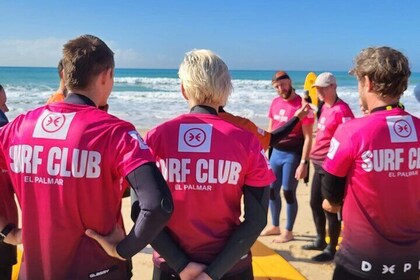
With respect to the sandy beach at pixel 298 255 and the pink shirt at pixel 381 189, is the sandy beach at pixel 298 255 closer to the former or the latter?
the sandy beach at pixel 298 255

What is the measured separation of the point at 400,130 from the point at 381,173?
231 mm

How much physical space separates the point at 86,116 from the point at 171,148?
399 mm

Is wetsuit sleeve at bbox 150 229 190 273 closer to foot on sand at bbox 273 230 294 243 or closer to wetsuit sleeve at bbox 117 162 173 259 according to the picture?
wetsuit sleeve at bbox 117 162 173 259

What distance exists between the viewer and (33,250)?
1729mm

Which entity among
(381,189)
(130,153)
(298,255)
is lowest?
(298,255)

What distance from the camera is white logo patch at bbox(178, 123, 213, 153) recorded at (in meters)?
1.82

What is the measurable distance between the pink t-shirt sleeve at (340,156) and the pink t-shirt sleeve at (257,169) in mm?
457

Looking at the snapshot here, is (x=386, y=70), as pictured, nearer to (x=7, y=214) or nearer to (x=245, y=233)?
(x=245, y=233)

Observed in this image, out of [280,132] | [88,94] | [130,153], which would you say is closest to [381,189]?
[280,132]

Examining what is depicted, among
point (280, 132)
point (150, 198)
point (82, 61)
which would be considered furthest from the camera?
point (280, 132)

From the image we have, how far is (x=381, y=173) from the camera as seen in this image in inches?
81.3

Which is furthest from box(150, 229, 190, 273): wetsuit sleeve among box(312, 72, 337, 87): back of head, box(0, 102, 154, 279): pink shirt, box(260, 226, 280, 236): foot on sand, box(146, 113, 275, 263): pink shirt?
box(260, 226, 280, 236): foot on sand

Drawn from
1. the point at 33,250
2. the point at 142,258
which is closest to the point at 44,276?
the point at 33,250

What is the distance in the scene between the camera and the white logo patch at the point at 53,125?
5.29ft
